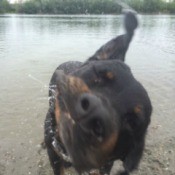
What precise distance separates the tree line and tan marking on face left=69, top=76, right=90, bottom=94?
5296cm

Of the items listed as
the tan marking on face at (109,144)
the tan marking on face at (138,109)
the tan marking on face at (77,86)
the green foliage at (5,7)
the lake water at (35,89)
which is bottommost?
the green foliage at (5,7)

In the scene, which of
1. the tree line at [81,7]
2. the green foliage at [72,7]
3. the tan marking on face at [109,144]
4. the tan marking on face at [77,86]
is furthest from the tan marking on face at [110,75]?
the green foliage at [72,7]

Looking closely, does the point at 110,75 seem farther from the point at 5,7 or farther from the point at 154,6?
the point at 5,7

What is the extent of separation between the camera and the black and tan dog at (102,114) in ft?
7.26

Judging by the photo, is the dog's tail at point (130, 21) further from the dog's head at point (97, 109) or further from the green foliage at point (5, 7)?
the green foliage at point (5, 7)

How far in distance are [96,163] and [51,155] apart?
159 cm

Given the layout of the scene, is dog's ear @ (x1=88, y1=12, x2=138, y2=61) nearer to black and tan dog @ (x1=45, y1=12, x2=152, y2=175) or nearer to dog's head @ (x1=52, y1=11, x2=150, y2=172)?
black and tan dog @ (x1=45, y1=12, x2=152, y2=175)

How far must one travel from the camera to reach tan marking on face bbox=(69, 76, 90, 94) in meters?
2.39

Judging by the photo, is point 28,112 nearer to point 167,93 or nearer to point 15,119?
point 15,119

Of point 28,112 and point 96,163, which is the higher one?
point 96,163

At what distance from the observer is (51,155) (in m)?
4.01

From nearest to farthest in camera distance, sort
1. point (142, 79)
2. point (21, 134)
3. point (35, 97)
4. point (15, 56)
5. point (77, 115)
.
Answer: point (77, 115)
point (21, 134)
point (35, 97)
point (142, 79)
point (15, 56)

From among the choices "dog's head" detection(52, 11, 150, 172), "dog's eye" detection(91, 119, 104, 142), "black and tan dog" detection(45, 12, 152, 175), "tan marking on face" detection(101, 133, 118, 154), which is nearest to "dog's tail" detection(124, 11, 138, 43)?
"black and tan dog" detection(45, 12, 152, 175)

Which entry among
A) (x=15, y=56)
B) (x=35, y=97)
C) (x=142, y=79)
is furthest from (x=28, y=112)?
(x=15, y=56)
